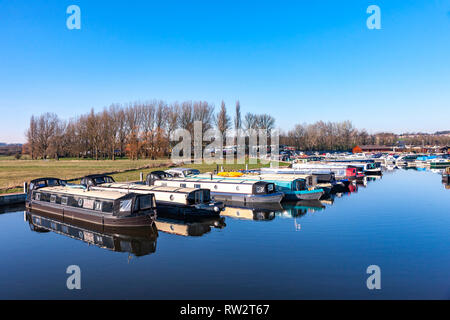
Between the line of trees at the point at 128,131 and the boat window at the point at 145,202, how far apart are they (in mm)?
72313

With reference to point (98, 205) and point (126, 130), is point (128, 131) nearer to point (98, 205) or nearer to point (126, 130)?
point (126, 130)

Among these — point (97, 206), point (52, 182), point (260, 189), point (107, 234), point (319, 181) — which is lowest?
point (107, 234)

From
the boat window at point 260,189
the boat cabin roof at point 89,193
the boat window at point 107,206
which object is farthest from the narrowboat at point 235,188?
the boat window at point 107,206

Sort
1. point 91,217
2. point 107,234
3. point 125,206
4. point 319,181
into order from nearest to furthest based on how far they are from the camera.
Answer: point 107,234, point 125,206, point 91,217, point 319,181

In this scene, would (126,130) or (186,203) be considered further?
(126,130)

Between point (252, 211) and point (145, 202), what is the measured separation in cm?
1175

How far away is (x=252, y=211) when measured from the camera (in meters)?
31.0

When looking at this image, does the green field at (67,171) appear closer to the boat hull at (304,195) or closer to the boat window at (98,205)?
the boat window at (98,205)

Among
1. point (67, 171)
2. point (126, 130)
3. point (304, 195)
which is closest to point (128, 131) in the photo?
point (126, 130)

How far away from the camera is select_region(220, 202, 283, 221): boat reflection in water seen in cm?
2867

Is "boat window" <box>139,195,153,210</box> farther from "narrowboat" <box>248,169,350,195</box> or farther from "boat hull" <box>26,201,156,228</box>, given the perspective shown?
"narrowboat" <box>248,169,350,195</box>

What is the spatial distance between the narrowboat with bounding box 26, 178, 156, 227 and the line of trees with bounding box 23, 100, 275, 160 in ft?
218

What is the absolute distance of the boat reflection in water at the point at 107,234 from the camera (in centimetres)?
2000
